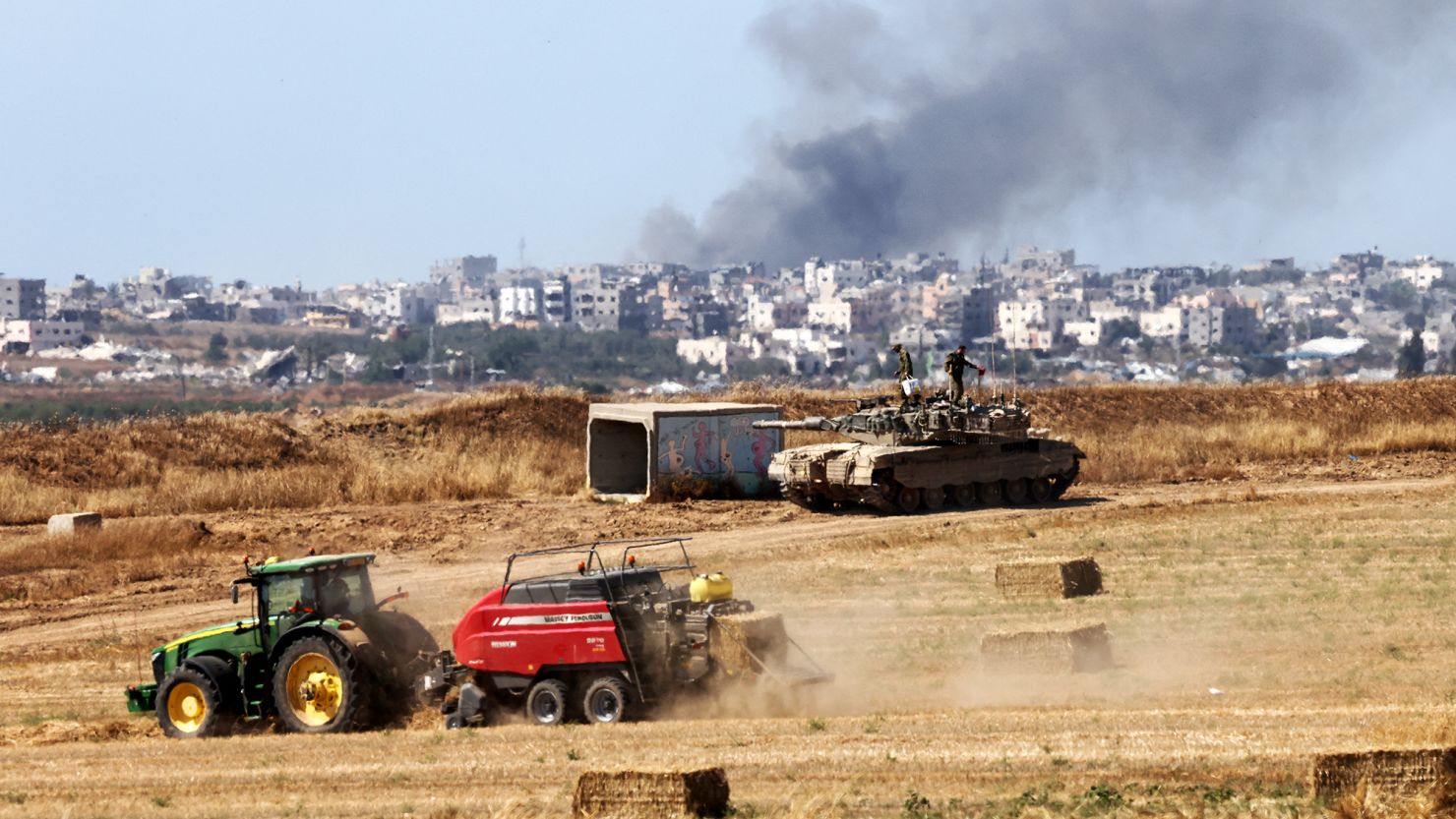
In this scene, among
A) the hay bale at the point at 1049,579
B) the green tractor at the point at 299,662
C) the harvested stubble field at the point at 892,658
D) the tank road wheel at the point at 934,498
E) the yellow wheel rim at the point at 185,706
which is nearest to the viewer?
the harvested stubble field at the point at 892,658

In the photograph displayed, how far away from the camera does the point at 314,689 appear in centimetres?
1933

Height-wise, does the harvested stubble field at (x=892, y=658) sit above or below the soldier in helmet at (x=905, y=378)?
below

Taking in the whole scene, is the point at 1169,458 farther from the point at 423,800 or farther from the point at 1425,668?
the point at 423,800

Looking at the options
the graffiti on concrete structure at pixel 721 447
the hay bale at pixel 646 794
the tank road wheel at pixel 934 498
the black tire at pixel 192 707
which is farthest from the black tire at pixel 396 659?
the graffiti on concrete structure at pixel 721 447

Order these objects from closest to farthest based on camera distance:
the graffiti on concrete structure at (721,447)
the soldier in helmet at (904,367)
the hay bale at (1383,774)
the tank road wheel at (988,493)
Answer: the hay bale at (1383,774) → the soldier in helmet at (904,367) → the tank road wheel at (988,493) → the graffiti on concrete structure at (721,447)

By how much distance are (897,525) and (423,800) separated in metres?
22.5

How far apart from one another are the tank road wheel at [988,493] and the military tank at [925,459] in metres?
0.02

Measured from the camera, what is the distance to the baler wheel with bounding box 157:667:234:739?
64.1 feet

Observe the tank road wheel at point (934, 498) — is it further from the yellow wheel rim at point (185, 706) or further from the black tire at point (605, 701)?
the yellow wheel rim at point (185, 706)

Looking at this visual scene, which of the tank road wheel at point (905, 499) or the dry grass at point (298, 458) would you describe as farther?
the dry grass at point (298, 458)

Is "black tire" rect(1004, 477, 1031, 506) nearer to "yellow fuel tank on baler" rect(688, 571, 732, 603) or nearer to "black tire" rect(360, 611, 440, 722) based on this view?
"yellow fuel tank on baler" rect(688, 571, 732, 603)

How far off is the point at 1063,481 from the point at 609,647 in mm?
25319

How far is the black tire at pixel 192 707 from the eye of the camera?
19547mm

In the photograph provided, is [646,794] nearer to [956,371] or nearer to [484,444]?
[956,371]
